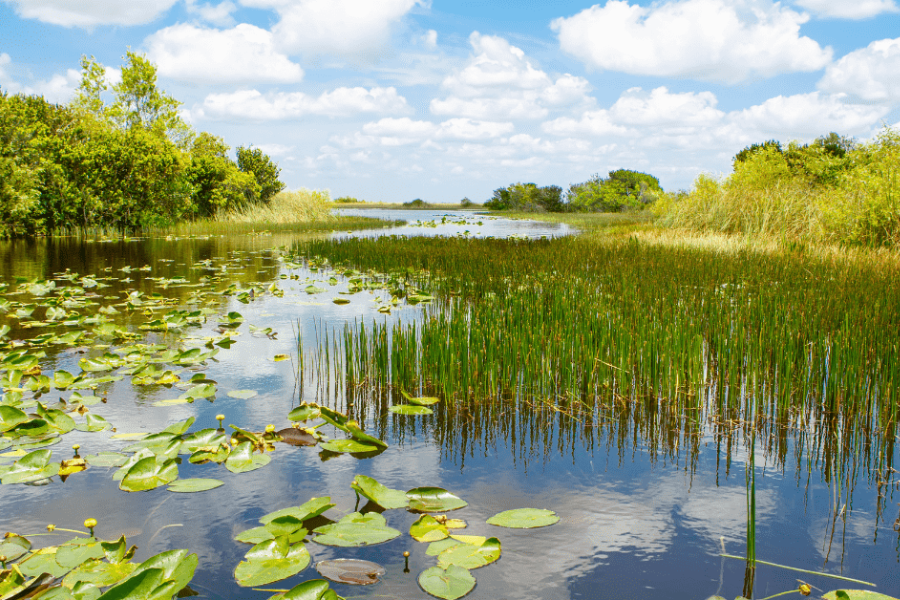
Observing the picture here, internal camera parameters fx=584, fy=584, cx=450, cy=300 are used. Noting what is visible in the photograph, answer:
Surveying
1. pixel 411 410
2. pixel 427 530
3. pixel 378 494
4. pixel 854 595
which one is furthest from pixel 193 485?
pixel 854 595

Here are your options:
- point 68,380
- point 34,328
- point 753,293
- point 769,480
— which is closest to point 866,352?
point 769,480

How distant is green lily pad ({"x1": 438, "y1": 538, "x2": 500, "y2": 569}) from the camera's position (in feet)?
7.20

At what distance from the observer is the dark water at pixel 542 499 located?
222cm

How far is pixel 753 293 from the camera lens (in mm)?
6789

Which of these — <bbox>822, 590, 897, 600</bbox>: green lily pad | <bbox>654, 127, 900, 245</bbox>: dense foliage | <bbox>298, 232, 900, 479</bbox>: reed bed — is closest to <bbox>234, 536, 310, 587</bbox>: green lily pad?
<bbox>298, 232, 900, 479</bbox>: reed bed

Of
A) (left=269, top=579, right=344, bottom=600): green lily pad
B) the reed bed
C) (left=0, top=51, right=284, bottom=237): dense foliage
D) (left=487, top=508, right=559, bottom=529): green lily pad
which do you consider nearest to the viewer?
(left=269, top=579, right=344, bottom=600): green lily pad

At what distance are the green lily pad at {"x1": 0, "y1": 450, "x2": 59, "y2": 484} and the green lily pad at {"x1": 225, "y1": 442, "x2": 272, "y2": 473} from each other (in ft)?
2.80

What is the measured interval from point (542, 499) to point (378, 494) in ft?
2.52

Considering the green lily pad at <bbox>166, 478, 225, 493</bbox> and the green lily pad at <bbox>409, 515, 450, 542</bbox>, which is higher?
the green lily pad at <bbox>166, 478, 225, 493</bbox>

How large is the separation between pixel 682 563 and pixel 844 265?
26.0 ft

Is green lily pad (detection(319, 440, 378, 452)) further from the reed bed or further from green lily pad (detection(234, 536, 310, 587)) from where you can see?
green lily pad (detection(234, 536, 310, 587))

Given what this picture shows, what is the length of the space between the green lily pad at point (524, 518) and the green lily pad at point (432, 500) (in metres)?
0.19

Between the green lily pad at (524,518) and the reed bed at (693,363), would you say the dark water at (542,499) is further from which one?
the reed bed at (693,363)

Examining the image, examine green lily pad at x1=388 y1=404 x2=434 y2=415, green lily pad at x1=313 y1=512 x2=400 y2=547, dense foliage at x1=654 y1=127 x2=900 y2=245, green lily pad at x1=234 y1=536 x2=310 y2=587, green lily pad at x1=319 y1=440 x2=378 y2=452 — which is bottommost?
green lily pad at x1=234 y1=536 x2=310 y2=587
